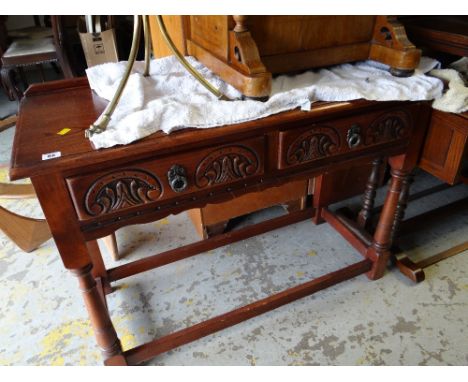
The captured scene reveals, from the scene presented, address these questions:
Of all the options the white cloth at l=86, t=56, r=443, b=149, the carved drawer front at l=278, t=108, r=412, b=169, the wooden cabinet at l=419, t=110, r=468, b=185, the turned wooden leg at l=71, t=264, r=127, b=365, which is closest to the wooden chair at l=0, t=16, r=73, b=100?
the white cloth at l=86, t=56, r=443, b=149

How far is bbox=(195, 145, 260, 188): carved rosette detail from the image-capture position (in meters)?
0.85

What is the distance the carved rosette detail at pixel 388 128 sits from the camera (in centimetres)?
102

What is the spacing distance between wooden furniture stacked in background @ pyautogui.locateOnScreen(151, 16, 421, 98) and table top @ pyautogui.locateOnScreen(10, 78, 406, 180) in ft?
0.36

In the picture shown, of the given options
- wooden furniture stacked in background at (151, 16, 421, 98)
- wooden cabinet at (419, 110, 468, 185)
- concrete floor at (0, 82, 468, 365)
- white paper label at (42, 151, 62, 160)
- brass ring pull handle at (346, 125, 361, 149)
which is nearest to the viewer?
white paper label at (42, 151, 62, 160)

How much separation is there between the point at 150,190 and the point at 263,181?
11.2 inches

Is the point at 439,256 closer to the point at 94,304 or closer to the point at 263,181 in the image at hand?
the point at 263,181

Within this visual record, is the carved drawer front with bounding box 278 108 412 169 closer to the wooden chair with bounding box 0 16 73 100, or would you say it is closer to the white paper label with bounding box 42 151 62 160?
the white paper label with bounding box 42 151 62 160

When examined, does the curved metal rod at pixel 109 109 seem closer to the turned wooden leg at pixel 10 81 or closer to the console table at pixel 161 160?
the console table at pixel 161 160

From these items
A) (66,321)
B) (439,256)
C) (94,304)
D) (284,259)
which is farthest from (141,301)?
(439,256)

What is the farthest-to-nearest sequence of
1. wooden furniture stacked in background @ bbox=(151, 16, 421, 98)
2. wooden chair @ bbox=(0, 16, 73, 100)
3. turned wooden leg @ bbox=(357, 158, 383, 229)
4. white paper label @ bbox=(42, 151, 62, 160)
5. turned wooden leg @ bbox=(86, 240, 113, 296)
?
wooden chair @ bbox=(0, 16, 73, 100) → turned wooden leg @ bbox=(357, 158, 383, 229) → turned wooden leg @ bbox=(86, 240, 113, 296) → wooden furniture stacked in background @ bbox=(151, 16, 421, 98) → white paper label @ bbox=(42, 151, 62, 160)

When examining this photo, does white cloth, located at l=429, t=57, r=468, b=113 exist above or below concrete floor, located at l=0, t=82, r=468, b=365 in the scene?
above

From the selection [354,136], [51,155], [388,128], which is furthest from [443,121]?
[51,155]

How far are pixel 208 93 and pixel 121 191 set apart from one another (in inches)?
12.9

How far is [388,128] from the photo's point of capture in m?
1.04
